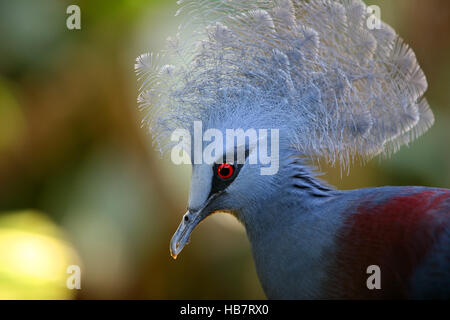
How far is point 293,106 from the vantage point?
1.48m

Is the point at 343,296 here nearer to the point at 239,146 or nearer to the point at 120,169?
the point at 239,146

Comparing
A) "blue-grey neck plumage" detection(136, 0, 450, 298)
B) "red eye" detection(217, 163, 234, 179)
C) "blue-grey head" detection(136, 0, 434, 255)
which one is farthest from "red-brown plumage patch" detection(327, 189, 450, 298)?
"red eye" detection(217, 163, 234, 179)

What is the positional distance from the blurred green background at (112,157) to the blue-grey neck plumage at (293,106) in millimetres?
1140

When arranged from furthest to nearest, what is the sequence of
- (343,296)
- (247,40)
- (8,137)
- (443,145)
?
(8,137), (443,145), (247,40), (343,296)

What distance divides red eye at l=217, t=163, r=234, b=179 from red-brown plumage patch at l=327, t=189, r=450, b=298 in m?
0.39

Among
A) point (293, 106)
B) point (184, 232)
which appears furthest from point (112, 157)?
point (293, 106)

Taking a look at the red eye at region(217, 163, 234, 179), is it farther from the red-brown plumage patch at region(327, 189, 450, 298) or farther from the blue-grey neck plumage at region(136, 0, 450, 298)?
the red-brown plumage patch at region(327, 189, 450, 298)

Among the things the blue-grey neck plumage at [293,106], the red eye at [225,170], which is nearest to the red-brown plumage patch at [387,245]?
the blue-grey neck plumage at [293,106]

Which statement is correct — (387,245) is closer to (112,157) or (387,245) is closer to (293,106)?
(293,106)

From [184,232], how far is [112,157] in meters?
1.58

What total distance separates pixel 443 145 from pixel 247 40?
1.87m

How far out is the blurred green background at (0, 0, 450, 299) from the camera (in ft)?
9.20

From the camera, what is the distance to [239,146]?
4.82 feet
